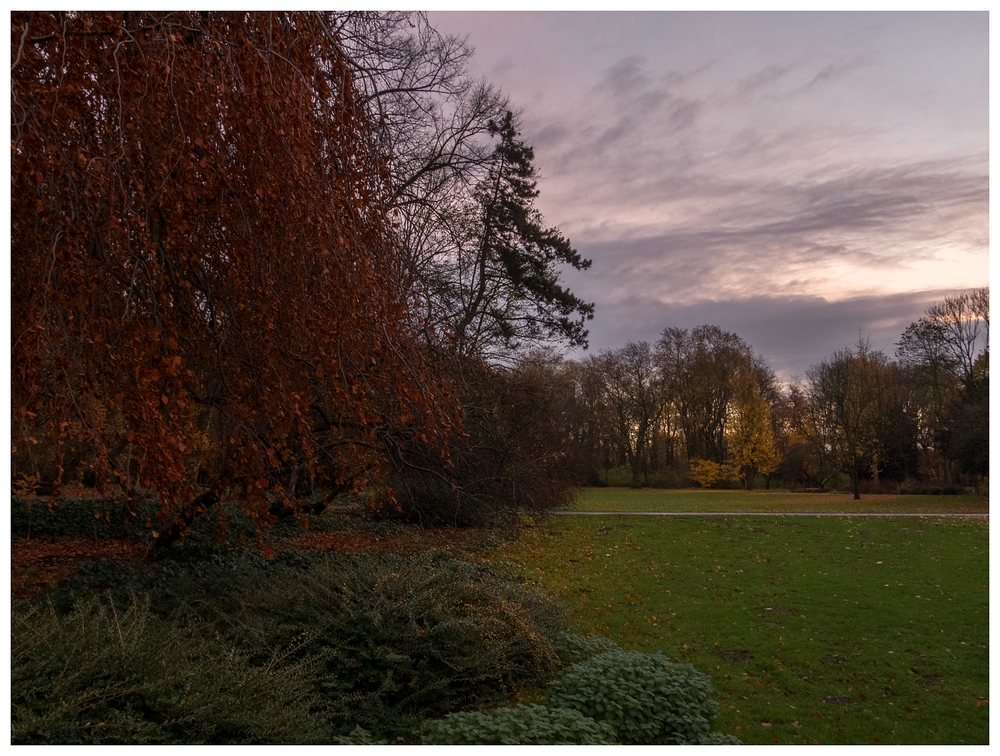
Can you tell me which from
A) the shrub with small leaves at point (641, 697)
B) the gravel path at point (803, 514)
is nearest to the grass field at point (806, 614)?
the shrub with small leaves at point (641, 697)

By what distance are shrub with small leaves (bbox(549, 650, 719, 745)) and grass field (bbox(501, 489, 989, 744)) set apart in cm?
36

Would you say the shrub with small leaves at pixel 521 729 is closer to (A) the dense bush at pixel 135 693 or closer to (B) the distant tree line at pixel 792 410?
(A) the dense bush at pixel 135 693

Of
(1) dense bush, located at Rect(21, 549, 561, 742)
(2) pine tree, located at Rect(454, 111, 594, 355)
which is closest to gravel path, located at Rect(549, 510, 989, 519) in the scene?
(2) pine tree, located at Rect(454, 111, 594, 355)

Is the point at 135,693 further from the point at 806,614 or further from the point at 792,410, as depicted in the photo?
the point at 792,410

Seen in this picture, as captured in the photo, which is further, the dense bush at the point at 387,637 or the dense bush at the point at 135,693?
the dense bush at the point at 387,637

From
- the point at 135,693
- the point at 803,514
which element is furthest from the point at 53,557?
the point at 803,514

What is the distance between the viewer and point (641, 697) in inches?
186

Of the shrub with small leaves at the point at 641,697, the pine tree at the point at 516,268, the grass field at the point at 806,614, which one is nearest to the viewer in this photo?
the shrub with small leaves at the point at 641,697

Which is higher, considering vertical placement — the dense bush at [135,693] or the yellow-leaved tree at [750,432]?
the yellow-leaved tree at [750,432]

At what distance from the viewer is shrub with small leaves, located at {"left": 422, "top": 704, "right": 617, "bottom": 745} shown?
3.71 metres

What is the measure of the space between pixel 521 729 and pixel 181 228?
325cm

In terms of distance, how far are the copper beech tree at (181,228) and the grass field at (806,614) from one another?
158 inches

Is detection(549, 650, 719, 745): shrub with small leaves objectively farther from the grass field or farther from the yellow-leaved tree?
the yellow-leaved tree

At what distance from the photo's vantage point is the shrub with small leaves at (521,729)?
12.2 feet
